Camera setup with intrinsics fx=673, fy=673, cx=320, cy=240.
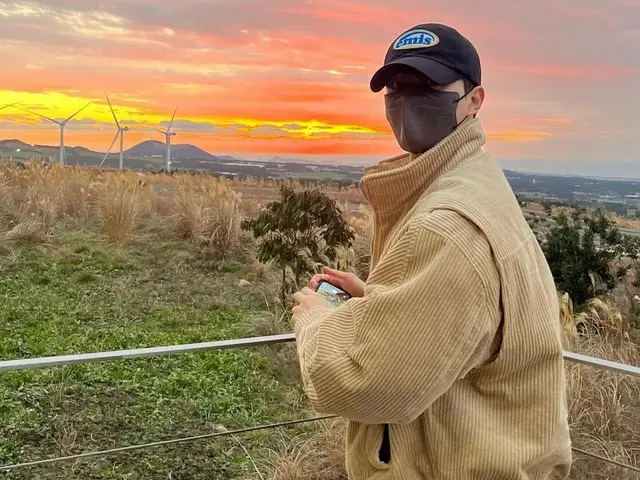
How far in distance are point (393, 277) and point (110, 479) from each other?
3.09m

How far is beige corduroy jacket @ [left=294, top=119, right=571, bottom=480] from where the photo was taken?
0.95 m

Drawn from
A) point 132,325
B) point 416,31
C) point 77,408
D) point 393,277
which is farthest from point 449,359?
point 132,325

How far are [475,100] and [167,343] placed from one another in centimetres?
500

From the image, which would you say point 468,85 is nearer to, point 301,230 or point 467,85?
point 467,85

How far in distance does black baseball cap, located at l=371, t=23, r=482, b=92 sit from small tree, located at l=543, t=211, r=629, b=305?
20.0ft

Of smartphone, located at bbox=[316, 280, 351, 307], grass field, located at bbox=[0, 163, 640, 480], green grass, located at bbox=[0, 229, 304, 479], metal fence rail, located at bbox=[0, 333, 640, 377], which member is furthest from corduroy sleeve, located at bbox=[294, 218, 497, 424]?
green grass, located at bbox=[0, 229, 304, 479]

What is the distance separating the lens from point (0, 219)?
9.80 meters

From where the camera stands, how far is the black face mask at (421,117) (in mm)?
1187

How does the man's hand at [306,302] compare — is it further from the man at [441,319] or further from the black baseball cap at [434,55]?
the black baseball cap at [434,55]

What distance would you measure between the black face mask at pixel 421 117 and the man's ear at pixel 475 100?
19mm

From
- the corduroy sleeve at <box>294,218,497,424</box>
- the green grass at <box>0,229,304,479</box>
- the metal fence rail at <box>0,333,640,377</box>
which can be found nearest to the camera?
the corduroy sleeve at <box>294,218,497,424</box>

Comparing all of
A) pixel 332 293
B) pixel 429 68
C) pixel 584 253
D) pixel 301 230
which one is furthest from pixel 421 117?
pixel 584 253

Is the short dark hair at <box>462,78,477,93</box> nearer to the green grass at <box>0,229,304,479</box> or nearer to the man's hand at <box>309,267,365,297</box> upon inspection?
the man's hand at <box>309,267,365,297</box>

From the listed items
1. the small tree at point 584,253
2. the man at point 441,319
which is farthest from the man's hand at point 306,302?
the small tree at point 584,253
